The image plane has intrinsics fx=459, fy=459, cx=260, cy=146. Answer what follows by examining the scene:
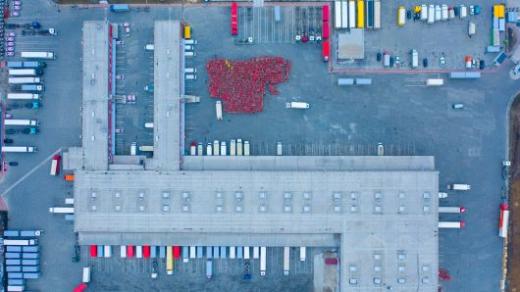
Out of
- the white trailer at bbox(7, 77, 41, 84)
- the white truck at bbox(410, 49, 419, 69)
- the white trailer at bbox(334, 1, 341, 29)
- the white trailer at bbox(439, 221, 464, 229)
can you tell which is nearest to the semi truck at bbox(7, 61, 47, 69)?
the white trailer at bbox(7, 77, 41, 84)

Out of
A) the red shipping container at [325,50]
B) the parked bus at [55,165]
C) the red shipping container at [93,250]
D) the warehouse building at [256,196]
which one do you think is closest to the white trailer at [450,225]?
the warehouse building at [256,196]

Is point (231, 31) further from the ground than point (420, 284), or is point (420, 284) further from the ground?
point (231, 31)

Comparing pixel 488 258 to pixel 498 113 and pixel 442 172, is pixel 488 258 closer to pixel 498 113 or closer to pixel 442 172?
pixel 442 172

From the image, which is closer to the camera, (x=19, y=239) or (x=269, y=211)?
(x=269, y=211)

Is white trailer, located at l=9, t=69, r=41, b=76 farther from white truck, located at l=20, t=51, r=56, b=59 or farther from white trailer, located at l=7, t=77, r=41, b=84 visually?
white truck, located at l=20, t=51, r=56, b=59

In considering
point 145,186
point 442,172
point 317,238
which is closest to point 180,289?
point 145,186

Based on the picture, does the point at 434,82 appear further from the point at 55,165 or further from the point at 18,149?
the point at 18,149

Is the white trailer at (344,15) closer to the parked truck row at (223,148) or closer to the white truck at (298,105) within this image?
the white truck at (298,105)
